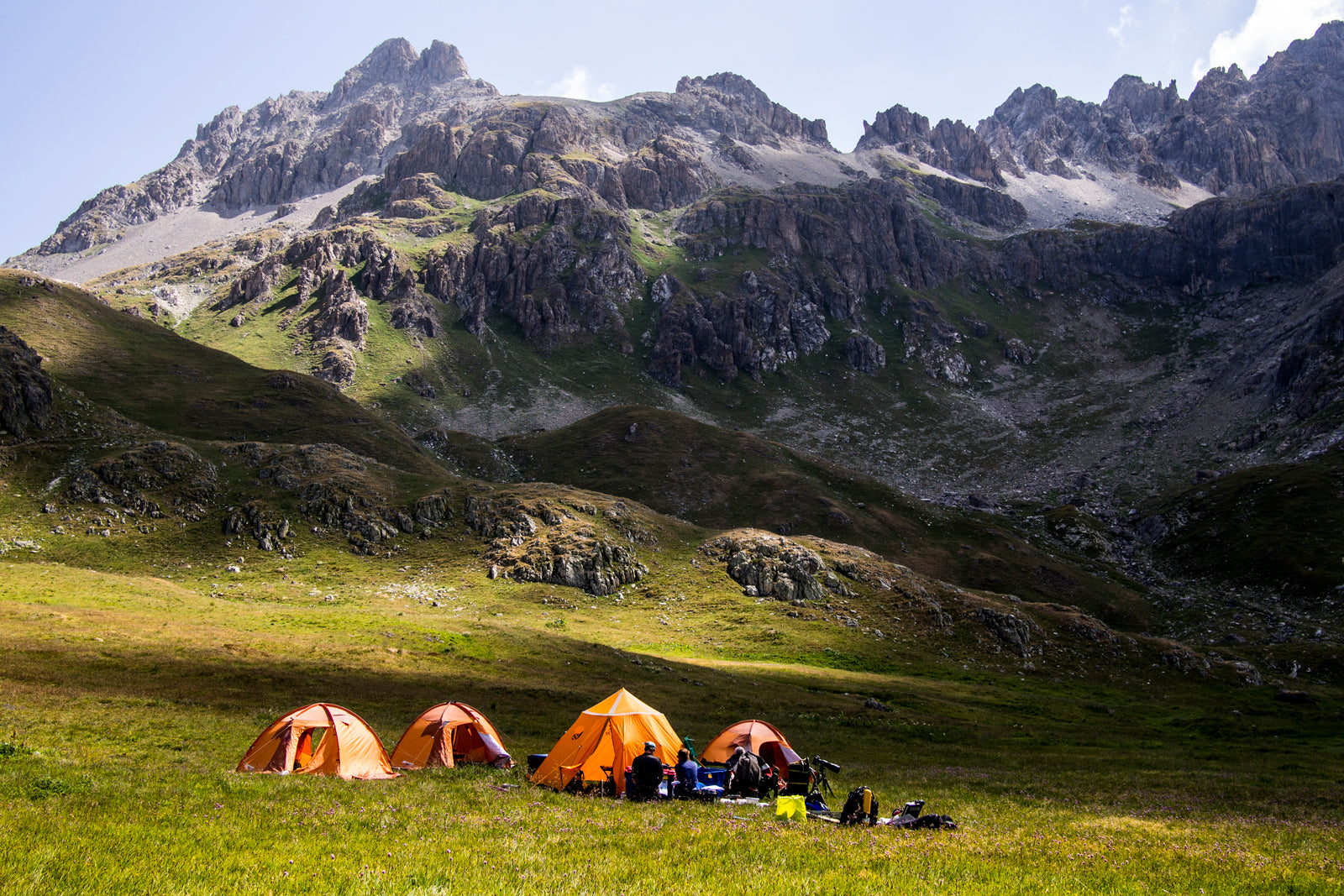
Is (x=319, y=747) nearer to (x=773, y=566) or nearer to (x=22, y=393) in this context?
(x=773, y=566)

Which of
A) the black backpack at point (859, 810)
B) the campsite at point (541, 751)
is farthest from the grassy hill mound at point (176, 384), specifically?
the black backpack at point (859, 810)

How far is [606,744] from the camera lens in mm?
23844

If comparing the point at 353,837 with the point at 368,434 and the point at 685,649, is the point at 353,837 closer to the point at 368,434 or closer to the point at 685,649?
the point at 685,649

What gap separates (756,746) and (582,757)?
26.0ft

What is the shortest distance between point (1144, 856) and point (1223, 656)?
99.2 meters

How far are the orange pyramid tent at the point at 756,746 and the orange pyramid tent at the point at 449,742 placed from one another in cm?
850

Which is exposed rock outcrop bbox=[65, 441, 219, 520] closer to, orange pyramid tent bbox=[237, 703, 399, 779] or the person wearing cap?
orange pyramid tent bbox=[237, 703, 399, 779]

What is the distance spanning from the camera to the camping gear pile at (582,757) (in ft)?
72.1

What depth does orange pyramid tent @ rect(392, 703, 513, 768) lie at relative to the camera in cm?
2691

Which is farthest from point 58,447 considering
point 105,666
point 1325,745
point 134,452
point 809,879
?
point 1325,745

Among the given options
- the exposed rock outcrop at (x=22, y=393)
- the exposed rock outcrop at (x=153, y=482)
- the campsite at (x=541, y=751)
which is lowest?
the campsite at (x=541, y=751)

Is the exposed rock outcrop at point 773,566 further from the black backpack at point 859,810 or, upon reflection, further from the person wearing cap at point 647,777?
the black backpack at point 859,810

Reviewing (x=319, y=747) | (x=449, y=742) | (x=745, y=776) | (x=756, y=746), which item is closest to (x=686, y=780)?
(x=745, y=776)

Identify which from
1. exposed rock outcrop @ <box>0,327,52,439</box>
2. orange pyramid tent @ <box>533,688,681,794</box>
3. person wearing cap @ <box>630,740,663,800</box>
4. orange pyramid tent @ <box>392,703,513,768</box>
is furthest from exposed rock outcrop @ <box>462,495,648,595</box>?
person wearing cap @ <box>630,740,663,800</box>
